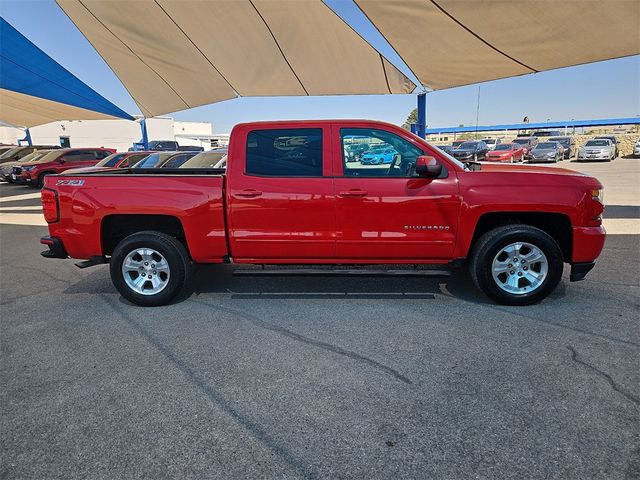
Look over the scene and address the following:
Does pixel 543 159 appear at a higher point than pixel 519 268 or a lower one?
higher

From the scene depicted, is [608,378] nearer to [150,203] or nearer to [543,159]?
[150,203]

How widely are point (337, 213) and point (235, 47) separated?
30.2 ft

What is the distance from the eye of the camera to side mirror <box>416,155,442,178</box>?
157 inches

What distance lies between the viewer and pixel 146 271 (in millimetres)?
4559

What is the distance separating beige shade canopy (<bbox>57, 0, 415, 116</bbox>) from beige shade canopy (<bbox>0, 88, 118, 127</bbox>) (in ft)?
26.2

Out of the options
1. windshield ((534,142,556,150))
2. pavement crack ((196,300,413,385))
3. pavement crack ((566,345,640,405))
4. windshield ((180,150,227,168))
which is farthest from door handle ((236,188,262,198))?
windshield ((534,142,556,150))

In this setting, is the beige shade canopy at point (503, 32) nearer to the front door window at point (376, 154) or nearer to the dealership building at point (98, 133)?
the front door window at point (376, 154)

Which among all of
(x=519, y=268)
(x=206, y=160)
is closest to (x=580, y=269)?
(x=519, y=268)

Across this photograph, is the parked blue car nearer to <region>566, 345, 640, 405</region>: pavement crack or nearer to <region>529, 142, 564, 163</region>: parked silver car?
<region>566, 345, 640, 405</region>: pavement crack

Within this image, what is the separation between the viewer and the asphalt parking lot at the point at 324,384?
2.28m

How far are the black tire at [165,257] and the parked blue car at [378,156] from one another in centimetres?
223

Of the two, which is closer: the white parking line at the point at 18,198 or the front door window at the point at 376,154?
the front door window at the point at 376,154

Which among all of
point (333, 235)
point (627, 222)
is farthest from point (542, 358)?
point (627, 222)

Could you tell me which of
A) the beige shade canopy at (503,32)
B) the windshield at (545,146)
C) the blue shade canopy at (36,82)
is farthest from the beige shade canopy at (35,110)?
the windshield at (545,146)
